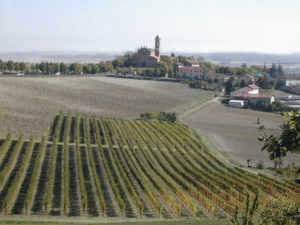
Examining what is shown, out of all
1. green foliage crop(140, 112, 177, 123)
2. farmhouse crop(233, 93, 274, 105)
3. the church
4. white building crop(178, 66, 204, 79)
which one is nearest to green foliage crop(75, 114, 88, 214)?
green foliage crop(140, 112, 177, 123)

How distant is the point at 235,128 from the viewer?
1212 inches

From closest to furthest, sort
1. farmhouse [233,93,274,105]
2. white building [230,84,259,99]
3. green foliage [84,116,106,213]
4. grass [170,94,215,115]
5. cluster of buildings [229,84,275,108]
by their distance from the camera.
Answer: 1. green foliage [84,116,106,213]
2. grass [170,94,215,115]
3. cluster of buildings [229,84,275,108]
4. farmhouse [233,93,274,105]
5. white building [230,84,259,99]

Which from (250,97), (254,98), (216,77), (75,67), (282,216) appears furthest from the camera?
(75,67)

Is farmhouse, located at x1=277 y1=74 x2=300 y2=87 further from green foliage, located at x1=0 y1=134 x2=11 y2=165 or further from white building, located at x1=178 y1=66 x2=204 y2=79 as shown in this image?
green foliage, located at x1=0 y1=134 x2=11 y2=165

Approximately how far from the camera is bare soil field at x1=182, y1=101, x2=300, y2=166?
76.2 ft

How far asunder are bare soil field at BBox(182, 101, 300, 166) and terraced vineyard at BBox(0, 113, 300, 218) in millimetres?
2224

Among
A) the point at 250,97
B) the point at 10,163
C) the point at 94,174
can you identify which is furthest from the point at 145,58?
the point at 94,174

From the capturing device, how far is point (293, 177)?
19.0m

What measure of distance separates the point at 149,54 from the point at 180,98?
32.1 meters

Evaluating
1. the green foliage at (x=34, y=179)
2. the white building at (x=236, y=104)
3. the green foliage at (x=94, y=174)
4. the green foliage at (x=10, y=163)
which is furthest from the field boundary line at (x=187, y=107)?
the green foliage at (x=10, y=163)

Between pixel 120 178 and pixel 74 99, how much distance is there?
2389cm

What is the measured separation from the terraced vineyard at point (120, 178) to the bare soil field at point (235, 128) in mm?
2224

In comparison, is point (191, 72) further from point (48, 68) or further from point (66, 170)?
point (66, 170)

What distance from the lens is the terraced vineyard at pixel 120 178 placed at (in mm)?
13766
